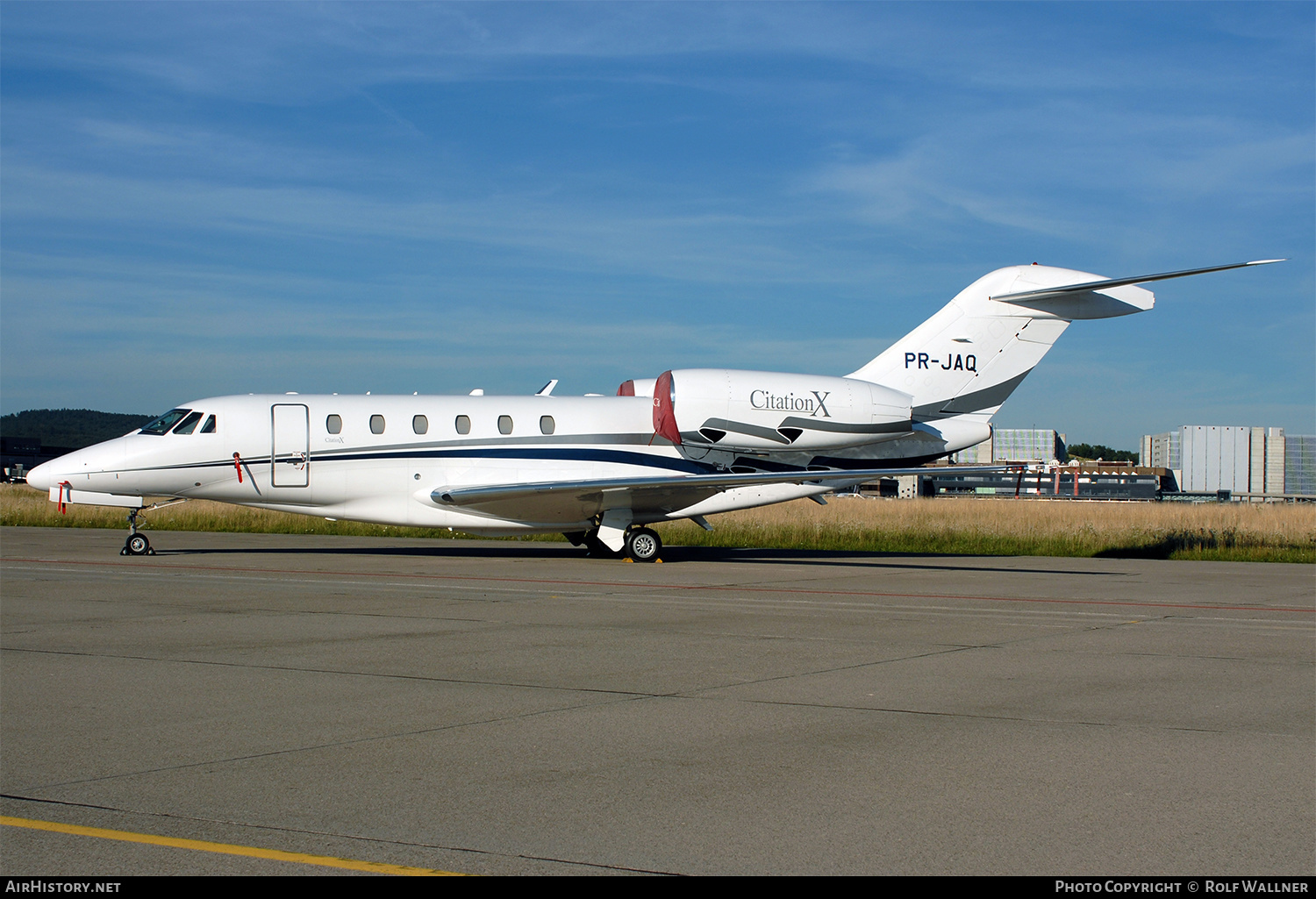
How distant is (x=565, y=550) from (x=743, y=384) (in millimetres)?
5940

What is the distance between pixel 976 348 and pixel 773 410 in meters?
4.45

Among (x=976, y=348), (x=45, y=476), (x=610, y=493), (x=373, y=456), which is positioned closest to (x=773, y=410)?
(x=610, y=493)

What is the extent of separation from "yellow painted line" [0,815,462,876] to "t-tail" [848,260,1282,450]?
18723 millimetres

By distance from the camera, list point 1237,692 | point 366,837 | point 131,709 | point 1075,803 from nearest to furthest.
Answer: point 366,837 < point 1075,803 < point 131,709 < point 1237,692

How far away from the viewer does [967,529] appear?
97.2ft

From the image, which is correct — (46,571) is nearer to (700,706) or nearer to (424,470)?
(424,470)

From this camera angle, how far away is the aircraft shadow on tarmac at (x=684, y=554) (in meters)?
20.7

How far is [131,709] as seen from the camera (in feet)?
23.2

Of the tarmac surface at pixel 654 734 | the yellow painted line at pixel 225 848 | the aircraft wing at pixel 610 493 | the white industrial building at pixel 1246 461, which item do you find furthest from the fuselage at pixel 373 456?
the white industrial building at pixel 1246 461

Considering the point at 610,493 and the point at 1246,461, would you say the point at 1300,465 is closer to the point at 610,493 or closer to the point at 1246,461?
the point at 1246,461

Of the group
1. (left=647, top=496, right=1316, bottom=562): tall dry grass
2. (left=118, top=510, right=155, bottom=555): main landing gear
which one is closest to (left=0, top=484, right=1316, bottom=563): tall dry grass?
(left=647, top=496, right=1316, bottom=562): tall dry grass

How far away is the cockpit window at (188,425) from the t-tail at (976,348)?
1295 centimetres

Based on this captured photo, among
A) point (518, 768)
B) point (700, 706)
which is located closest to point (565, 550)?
point (700, 706)

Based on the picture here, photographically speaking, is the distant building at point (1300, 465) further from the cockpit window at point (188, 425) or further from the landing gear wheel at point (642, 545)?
the cockpit window at point (188, 425)
